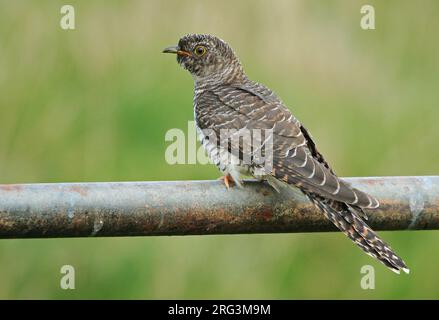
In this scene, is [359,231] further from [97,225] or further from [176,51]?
[176,51]

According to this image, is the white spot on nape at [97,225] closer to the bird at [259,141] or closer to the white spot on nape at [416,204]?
the bird at [259,141]

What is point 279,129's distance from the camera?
3602 mm

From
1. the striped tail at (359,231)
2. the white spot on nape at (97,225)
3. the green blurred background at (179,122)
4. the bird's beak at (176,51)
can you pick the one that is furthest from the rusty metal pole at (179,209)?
the bird's beak at (176,51)

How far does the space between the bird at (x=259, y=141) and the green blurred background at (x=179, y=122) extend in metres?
0.20

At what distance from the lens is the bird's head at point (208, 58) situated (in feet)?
14.3

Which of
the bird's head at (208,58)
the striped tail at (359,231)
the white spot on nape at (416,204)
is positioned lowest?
the striped tail at (359,231)

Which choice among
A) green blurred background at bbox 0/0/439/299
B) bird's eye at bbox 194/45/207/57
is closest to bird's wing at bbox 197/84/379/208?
bird's eye at bbox 194/45/207/57

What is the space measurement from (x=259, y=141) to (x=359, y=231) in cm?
70

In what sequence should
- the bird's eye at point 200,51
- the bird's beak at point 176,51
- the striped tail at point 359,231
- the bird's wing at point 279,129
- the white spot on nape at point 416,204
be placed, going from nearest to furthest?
the white spot on nape at point 416,204
the striped tail at point 359,231
the bird's wing at point 279,129
the bird's beak at point 176,51
the bird's eye at point 200,51

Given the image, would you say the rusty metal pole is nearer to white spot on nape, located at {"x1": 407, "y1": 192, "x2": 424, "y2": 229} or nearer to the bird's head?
white spot on nape, located at {"x1": 407, "y1": 192, "x2": 424, "y2": 229}

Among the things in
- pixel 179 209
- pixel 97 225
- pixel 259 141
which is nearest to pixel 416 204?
pixel 179 209

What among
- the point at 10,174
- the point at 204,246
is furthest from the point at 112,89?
the point at 204,246

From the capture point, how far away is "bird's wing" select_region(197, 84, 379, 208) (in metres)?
3.12

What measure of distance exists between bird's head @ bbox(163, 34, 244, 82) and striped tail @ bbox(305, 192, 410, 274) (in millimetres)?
1424
